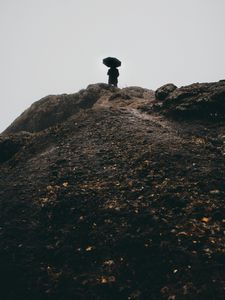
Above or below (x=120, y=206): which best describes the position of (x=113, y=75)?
above

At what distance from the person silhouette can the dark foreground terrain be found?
12.8m

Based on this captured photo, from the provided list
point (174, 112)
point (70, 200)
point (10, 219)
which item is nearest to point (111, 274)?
point (70, 200)

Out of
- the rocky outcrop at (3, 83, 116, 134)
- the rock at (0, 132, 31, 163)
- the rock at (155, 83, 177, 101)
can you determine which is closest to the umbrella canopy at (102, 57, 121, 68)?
the rocky outcrop at (3, 83, 116, 134)

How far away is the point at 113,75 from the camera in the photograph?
42.4m

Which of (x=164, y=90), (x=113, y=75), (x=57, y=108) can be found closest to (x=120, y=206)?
(x=164, y=90)

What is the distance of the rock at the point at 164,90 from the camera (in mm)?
32375

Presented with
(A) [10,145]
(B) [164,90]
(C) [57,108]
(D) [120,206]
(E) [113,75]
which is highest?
(E) [113,75]

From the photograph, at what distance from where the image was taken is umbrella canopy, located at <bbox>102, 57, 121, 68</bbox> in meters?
41.2

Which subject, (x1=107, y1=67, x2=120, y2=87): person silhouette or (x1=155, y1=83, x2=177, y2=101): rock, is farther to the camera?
(x1=107, y1=67, x2=120, y2=87): person silhouette

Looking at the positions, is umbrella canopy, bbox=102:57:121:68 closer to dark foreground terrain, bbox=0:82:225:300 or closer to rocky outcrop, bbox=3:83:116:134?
rocky outcrop, bbox=3:83:116:134

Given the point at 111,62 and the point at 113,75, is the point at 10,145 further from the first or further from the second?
the point at 113,75

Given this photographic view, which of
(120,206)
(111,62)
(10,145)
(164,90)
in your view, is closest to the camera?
(120,206)

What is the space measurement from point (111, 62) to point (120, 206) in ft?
A: 83.9

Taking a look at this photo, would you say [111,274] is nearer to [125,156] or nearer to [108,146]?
[125,156]
